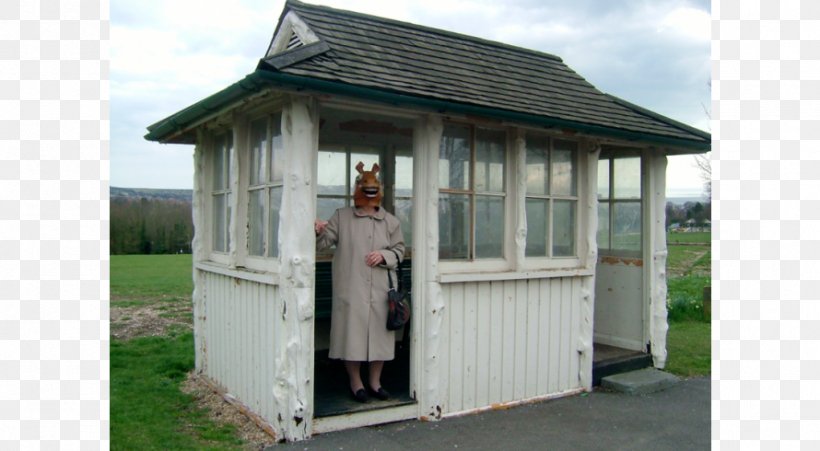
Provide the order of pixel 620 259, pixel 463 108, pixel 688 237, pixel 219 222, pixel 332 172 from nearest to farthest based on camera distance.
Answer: pixel 463 108, pixel 219 222, pixel 332 172, pixel 620 259, pixel 688 237

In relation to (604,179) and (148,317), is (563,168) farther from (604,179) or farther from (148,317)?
(148,317)

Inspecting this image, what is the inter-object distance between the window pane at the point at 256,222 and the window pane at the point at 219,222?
0.73 metres

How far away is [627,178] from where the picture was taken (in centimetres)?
843

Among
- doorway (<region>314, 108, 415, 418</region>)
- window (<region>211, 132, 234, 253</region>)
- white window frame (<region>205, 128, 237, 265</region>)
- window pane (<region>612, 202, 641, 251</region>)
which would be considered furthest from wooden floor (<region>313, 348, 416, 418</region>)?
window pane (<region>612, 202, 641, 251</region>)

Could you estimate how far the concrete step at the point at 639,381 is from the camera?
23.6 ft

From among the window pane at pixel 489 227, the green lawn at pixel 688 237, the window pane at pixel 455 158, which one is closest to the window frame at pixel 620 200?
the window pane at pixel 489 227

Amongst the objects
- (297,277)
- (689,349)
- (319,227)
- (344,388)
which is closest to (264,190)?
(319,227)

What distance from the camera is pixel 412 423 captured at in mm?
5871

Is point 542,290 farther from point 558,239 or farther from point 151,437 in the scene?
point 151,437

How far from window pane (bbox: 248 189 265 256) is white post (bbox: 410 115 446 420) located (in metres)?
1.44

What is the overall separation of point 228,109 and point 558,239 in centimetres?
369

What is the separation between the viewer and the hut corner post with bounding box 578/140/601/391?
23.6 feet

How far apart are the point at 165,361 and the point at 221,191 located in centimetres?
296

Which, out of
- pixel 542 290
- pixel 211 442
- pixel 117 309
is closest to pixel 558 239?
pixel 542 290
